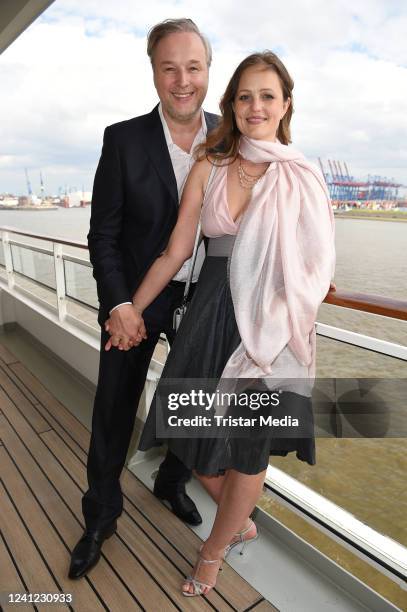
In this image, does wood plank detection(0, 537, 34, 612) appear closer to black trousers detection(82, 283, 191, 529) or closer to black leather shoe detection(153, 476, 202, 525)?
black trousers detection(82, 283, 191, 529)

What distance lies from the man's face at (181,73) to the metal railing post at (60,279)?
80.4 inches

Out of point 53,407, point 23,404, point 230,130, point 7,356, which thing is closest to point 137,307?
point 230,130

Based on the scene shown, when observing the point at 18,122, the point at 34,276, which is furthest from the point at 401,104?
the point at 34,276

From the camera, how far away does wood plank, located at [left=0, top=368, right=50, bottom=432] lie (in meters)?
2.24

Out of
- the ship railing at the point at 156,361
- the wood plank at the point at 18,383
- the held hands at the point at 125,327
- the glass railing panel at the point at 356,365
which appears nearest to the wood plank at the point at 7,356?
the wood plank at the point at 18,383

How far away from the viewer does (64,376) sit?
110 inches

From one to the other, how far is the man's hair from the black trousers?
2.31 feet

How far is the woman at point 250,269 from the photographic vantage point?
925mm

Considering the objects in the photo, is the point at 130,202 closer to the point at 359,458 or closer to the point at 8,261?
the point at 8,261

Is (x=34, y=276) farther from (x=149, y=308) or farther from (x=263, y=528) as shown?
(x=263, y=528)

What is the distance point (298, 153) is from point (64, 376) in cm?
235

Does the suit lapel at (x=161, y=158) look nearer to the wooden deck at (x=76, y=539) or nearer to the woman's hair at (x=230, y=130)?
the woman's hair at (x=230, y=130)

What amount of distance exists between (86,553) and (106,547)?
112 millimetres

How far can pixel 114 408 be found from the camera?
1.37 meters
